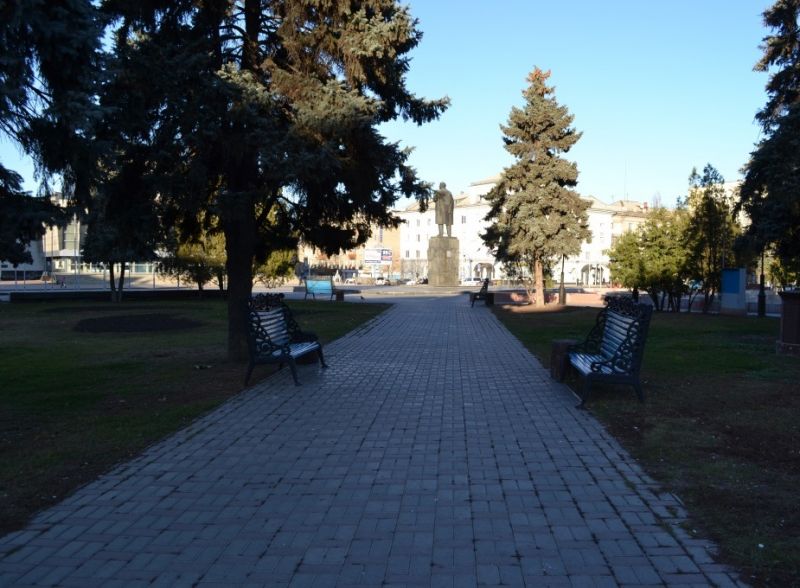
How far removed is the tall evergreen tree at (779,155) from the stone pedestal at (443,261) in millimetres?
29975

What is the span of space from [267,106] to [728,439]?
6.99 metres

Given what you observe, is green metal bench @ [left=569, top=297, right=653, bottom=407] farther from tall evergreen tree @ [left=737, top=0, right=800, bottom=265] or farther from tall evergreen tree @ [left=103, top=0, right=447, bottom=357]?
tall evergreen tree @ [left=737, top=0, right=800, bottom=265]

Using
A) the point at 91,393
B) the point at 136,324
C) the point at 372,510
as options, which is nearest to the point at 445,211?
the point at 136,324

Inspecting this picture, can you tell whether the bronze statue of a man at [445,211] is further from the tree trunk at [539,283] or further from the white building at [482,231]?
the white building at [482,231]

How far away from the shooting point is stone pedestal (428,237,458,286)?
5053 centimetres

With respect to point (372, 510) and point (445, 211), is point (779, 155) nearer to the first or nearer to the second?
point (372, 510)

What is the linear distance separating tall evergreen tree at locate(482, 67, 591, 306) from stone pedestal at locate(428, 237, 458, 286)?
1880 cm

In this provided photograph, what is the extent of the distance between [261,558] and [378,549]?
2.11 ft

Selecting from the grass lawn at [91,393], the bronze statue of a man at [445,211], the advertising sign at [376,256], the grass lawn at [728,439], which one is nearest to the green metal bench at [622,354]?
the grass lawn at [728,439]

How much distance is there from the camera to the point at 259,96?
977 centimetres

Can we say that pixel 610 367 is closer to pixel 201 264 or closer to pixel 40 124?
pixel 40 124

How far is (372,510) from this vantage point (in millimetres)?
4746

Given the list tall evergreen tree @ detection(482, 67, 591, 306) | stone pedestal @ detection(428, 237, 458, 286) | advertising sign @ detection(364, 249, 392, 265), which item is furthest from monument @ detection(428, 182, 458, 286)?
advertising sign @ detection(364, 249, 392, 265)

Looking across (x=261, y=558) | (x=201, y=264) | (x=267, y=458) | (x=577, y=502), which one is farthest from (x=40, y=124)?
(x=201, y=264)
